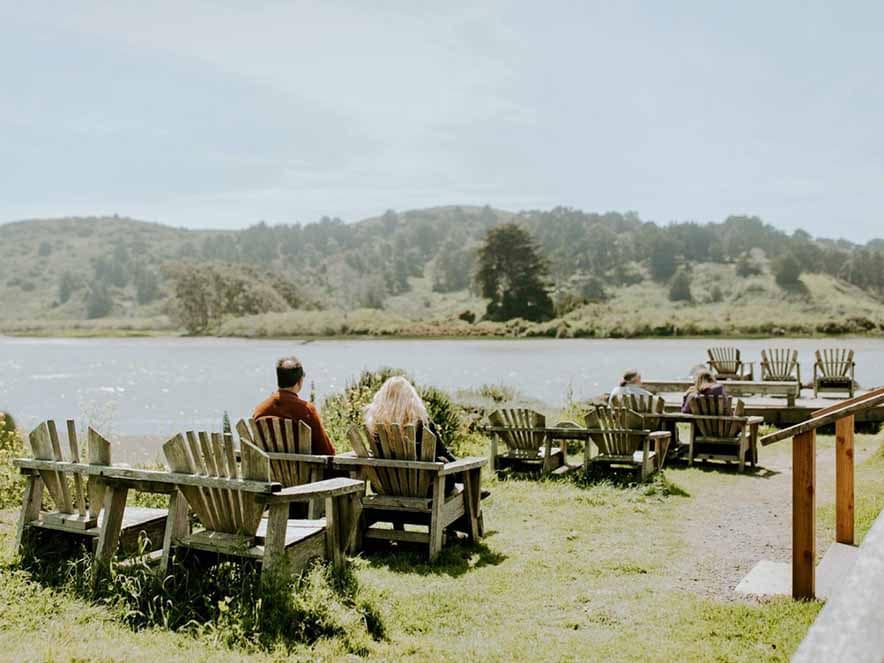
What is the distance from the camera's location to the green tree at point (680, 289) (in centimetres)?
12638

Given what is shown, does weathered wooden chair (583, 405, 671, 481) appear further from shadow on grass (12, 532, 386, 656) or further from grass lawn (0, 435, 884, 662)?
shadow on grass (12, 532, 386, 656)

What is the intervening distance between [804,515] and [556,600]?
1.65m

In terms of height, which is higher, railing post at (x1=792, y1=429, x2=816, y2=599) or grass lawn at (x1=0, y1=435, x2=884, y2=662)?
railing post at (x1=792, y1=429, x2=816, y2=599)

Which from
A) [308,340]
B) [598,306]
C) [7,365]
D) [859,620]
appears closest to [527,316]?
[598,306]

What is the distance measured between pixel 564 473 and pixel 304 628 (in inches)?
247

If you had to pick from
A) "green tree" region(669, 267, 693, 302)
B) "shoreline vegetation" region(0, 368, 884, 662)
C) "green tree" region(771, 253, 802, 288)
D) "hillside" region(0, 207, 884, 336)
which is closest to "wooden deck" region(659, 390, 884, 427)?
"shoreline vegetation" region(0, 368, 884, 662)

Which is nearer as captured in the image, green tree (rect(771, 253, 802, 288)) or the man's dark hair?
the man's dark hair

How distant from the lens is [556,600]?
5473mm

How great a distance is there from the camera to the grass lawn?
4363mm

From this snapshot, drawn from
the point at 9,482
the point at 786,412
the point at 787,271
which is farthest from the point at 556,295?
the point at 9,482

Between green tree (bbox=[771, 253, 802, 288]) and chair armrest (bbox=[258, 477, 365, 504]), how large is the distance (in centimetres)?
12974

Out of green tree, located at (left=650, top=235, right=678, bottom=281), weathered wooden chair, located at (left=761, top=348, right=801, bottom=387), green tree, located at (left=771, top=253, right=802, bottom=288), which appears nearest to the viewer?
weathered wooden chair, located at (left=761, top=348, right=801, bottom=387)

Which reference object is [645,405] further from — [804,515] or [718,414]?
[804,515]

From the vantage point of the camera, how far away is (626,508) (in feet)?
28.1
